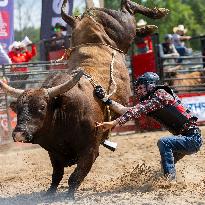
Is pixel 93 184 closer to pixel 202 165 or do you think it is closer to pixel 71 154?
pixel 71 154

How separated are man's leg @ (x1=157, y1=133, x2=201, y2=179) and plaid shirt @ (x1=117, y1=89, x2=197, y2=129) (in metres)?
0.38

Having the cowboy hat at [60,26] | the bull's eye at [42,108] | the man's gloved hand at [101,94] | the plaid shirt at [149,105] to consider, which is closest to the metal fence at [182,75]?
the cowboy hat at [60,26]

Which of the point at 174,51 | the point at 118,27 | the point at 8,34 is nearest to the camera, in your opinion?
the point at 118,27

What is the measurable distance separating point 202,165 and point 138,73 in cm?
530

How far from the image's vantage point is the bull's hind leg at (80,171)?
19.3 ft

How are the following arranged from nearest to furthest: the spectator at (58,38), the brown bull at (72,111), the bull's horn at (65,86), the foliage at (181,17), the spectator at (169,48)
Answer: the brown bull at (72,111) → the bull's horn at (65,86) → the spectator at (58,38) → the spectator at (169,48) → the foliage at (181,17)

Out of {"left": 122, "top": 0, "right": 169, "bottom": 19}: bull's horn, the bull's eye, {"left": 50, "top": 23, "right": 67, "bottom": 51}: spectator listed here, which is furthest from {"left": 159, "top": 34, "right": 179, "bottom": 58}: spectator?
the bull's eye

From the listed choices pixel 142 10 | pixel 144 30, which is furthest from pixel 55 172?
pixel 142 10

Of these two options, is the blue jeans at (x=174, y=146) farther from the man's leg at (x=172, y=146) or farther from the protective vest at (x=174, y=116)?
the protective vest at (x=174, y=116)

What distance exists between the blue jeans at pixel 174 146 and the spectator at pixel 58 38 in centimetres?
654

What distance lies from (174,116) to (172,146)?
31 centimetres

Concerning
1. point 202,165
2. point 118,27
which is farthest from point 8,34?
point 202,165

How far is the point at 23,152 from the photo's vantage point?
984 centimetres

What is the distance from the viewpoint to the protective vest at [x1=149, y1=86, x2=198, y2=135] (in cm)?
589
